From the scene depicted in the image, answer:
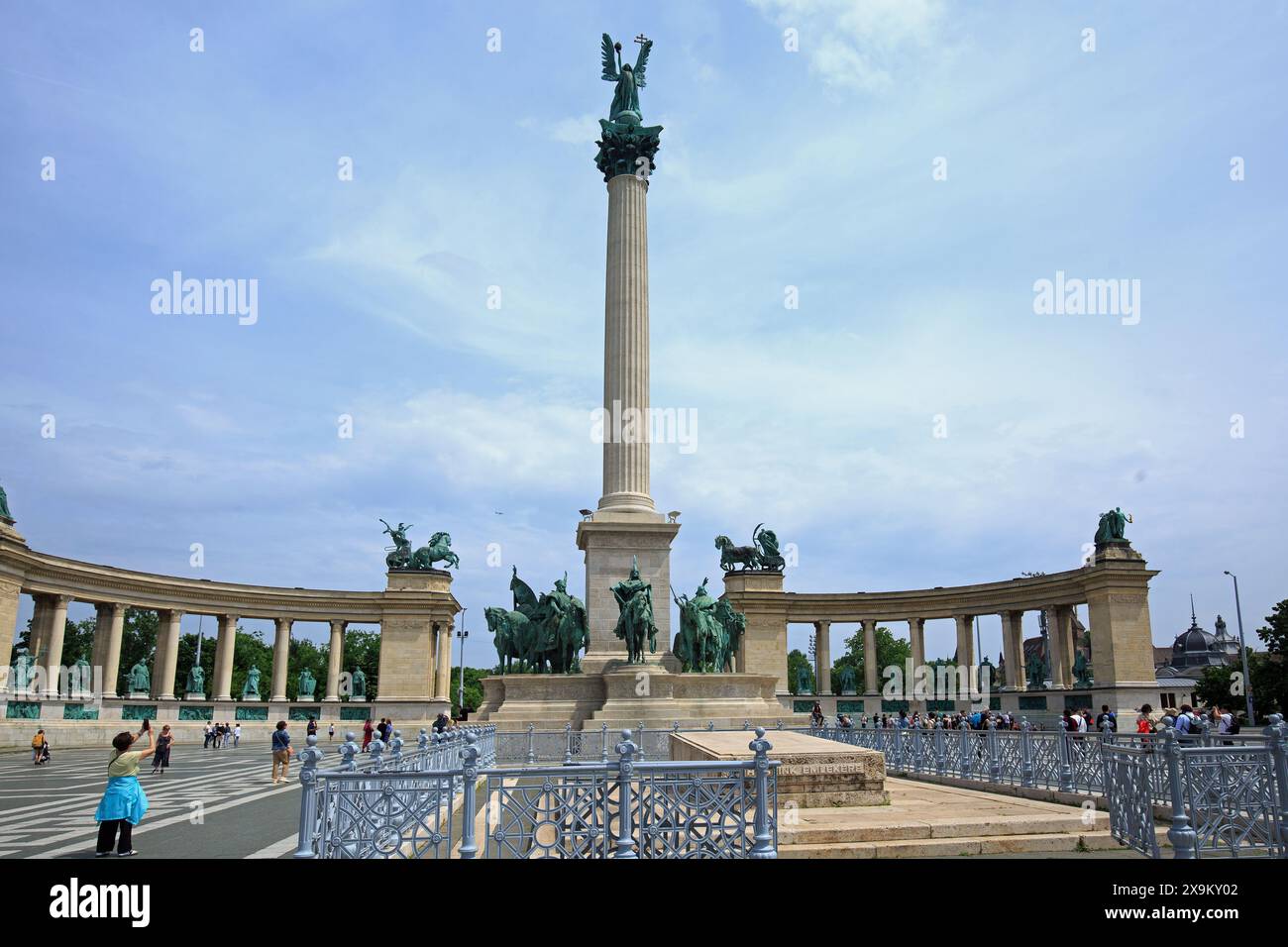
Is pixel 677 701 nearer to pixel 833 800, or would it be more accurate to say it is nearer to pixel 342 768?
pixel 833 800

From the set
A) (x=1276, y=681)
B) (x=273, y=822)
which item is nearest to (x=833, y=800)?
(x=273, y=822)

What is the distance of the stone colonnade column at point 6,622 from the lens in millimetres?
46750

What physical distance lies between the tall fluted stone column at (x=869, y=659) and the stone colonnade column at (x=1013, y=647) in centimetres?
906

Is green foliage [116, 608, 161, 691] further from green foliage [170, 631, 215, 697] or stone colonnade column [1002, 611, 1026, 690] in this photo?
stone colonnade column [1002, 611, 1026, 690]

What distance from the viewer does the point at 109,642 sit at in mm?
57094

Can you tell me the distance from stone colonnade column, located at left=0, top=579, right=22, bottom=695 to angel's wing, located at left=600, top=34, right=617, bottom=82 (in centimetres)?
4108

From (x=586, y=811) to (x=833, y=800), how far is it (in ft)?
15.3

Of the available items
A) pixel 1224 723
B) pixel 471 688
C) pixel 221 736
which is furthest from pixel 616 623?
pixel 471 688

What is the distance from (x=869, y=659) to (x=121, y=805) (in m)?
61.5

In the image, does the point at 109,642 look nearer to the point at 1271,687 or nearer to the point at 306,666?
the point at 306,666

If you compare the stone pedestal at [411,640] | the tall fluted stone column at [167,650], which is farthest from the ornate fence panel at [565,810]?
the tall fluted stone column at [167,650]

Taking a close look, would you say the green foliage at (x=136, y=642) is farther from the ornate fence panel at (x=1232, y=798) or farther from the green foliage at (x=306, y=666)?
the ornate fence panel at (x=1232, y=798)

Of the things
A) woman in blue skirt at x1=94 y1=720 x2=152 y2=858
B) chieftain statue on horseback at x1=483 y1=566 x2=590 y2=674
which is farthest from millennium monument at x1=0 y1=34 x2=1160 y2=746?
woman in blue skirt at x1=94 y1=720 x2=152 y2=858
